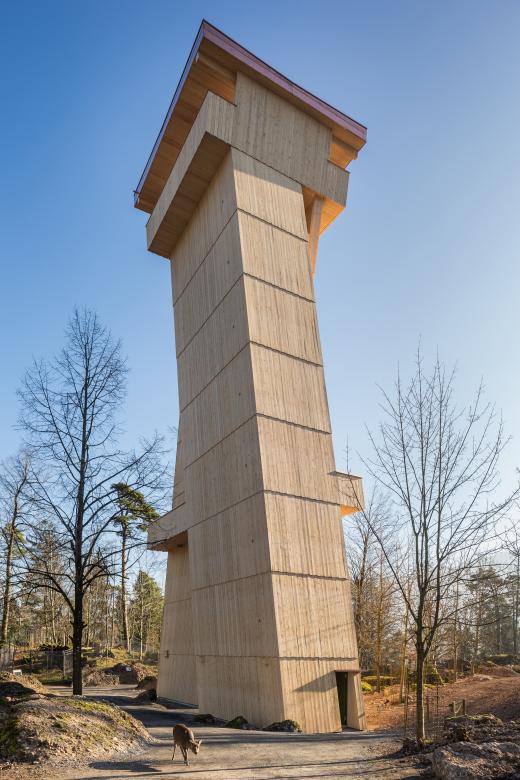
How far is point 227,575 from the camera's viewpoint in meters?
16.4

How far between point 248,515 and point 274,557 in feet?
5.26

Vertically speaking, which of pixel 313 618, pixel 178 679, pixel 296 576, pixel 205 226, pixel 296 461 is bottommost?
pixel 178 679

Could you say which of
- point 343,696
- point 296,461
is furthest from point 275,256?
point 343,696

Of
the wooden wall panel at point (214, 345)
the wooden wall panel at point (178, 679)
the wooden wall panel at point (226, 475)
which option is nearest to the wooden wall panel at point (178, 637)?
the wooden wall panel at point (178, 679)

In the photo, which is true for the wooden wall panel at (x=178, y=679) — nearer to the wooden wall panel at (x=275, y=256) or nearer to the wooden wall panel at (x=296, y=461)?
the wooden wall panel at (x=296, y=461)

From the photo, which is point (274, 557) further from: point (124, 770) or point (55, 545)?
point (124, 770)

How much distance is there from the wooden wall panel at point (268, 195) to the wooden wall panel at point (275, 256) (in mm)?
312

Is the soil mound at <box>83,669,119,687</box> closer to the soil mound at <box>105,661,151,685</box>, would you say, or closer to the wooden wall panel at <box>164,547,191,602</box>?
the soil mound at <box>105,661,151,685</box>

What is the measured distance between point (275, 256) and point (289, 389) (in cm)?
426

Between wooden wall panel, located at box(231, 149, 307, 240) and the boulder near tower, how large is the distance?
5 cm

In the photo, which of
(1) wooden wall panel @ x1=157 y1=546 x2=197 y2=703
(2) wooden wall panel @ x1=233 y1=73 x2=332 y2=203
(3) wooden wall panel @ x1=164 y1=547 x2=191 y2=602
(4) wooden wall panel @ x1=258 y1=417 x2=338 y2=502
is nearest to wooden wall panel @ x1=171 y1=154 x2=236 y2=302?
(2) wooden wall panel @ x1=233 y1=73 x2=332 y2=203

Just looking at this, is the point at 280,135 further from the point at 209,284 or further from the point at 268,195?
the point at 209,284

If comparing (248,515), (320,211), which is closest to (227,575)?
(248,515)

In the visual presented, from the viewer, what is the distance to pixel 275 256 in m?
Result: 17.8
